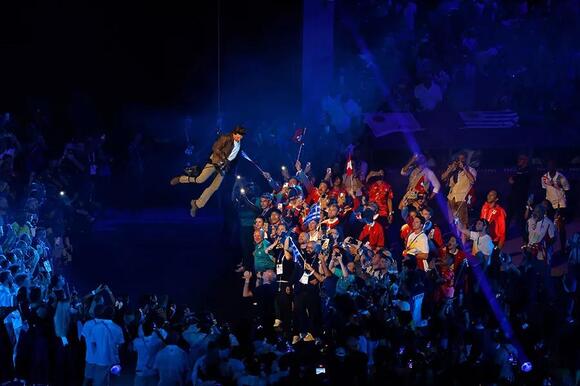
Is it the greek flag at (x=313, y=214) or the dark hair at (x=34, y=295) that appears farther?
the greek flag at (x=313, y=214)

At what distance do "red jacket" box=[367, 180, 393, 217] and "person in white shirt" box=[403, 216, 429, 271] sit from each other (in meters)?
1.87

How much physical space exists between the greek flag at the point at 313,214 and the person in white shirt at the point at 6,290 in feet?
13.5

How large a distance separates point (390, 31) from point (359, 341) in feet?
31.0

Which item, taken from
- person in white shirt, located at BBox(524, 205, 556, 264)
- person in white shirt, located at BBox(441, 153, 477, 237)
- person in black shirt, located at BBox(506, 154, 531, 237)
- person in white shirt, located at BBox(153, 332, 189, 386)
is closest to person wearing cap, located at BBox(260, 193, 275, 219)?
person in white shirt, located at BBox(441, 153, 477, 237)

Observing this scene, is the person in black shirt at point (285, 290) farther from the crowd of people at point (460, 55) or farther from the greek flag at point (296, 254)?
the crowd of people at point (460, 55)

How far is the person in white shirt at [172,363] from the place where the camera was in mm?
7906

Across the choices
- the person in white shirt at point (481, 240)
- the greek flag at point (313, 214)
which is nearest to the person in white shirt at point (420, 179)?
the greek flag at point (313, 214)

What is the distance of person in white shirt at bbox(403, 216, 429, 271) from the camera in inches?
446

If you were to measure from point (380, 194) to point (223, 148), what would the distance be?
7.53ft

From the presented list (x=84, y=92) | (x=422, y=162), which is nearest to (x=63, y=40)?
(x=84, y=92)

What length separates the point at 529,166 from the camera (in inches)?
557

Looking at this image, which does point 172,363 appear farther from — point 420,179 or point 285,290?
point 420,179

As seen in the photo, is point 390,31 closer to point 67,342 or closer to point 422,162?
point 422,162

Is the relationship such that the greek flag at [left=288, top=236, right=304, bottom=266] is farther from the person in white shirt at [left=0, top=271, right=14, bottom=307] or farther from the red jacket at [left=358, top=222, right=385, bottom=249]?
the person in white shirt at [left=0, top=271, right=14, bottom=307]
